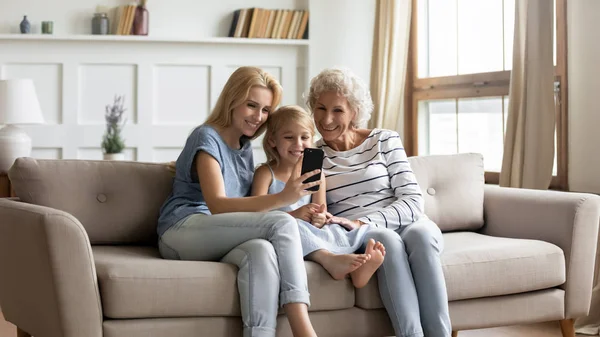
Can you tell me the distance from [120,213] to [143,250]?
0.18 metres

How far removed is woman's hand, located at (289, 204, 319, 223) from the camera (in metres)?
2.70

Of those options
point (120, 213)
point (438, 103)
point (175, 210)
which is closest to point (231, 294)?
point (175, 210)

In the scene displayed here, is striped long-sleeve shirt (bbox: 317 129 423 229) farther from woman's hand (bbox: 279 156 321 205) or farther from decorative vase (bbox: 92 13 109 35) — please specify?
decorative vase (bbox: 92 13 109 35)

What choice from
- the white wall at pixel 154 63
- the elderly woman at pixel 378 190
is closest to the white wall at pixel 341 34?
the white wall at pixel 154 63

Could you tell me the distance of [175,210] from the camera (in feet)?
8.97

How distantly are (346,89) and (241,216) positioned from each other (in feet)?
2.34

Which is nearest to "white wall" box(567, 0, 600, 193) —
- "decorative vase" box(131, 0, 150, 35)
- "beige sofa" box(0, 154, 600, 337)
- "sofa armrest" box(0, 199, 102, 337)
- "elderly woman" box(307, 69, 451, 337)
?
"beige sofa" box(0, 154, 600, 337)

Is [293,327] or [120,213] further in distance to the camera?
[120,213]

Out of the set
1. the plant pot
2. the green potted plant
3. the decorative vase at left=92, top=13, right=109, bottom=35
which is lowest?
the plant pot

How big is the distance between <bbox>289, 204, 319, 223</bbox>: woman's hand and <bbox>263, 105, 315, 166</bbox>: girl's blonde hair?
0.24 metres

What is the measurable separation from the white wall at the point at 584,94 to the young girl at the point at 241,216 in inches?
71.8

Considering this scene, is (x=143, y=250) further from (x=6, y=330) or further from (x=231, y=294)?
(x=6, y=330)

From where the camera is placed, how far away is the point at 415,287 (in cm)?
259

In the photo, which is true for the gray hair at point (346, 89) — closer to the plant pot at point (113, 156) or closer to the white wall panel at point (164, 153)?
the plant pot at point (113, 156)
